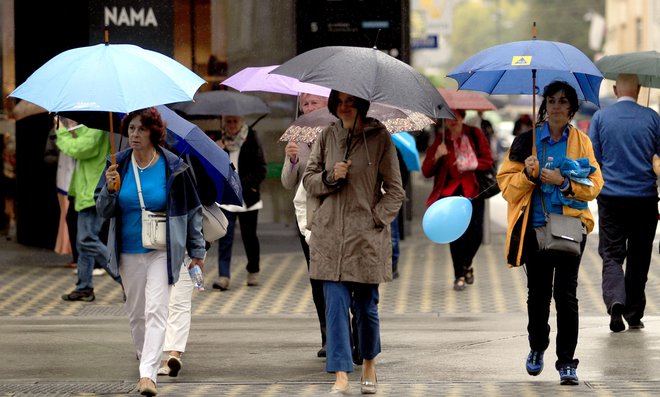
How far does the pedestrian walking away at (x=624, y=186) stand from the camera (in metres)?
9.62

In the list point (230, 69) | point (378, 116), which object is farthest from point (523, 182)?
point (230, 69)

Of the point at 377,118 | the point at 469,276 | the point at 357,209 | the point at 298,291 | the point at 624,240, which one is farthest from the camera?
the point at 469,276

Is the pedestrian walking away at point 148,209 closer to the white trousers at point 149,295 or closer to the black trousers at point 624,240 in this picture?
the white trousers at point 149,295

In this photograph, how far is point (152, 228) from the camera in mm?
7547

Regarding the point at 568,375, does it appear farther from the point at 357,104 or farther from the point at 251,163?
the point at 251,163

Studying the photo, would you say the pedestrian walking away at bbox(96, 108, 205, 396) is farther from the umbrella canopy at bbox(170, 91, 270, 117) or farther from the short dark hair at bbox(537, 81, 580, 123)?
the umbrella canopy at bbox(170, 91, 270, 117)

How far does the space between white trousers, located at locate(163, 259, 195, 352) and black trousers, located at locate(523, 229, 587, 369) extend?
2028mm

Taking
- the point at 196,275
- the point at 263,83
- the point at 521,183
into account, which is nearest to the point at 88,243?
the point at 263,83

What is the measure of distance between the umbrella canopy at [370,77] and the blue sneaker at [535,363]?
156cm

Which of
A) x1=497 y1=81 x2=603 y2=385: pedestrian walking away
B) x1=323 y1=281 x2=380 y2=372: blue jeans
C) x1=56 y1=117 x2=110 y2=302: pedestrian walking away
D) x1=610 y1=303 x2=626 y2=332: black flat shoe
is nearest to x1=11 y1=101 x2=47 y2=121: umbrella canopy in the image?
x1=56 y1=117 x2=110 y2=302: pedestrian walking away

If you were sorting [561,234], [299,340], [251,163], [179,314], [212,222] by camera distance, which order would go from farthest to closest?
[251,163] < [299,340] < [179,314] < [212,222] < [561,234]

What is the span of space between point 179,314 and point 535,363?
211 cm

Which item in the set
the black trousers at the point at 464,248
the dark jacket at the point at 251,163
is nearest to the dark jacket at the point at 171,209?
the dark jacket at the point at 251,163

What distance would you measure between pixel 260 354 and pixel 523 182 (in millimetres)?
2320
